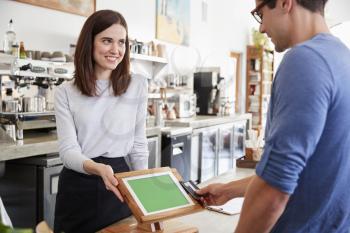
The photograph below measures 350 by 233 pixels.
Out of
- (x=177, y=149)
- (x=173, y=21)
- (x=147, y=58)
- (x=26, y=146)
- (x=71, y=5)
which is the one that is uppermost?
(x=173, y=21)

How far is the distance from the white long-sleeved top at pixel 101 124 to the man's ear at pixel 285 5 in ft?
3.23

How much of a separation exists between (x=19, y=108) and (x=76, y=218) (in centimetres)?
172

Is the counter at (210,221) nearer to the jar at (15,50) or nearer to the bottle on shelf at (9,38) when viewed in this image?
the jar at (15,50)

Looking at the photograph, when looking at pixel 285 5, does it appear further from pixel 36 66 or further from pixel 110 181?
pixel 36 66

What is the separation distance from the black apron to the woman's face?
408mm

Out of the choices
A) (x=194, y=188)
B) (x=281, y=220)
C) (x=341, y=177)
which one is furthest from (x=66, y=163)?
(x=341, y=177)

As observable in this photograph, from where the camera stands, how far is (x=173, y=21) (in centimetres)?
623

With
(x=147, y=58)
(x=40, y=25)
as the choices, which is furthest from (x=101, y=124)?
(x=147, y=58)

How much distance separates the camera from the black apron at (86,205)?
5.44 ft

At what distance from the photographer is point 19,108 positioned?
3.14 meters

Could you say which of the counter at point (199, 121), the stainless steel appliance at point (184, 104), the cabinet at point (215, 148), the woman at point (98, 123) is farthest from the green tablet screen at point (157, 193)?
the stainless steel appliance at point (184, 104)

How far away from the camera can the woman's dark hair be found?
1.75 meters

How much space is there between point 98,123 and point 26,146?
132 cm

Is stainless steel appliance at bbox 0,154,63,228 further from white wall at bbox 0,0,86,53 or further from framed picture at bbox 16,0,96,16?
framed picture at bbox 16,0,96,16
